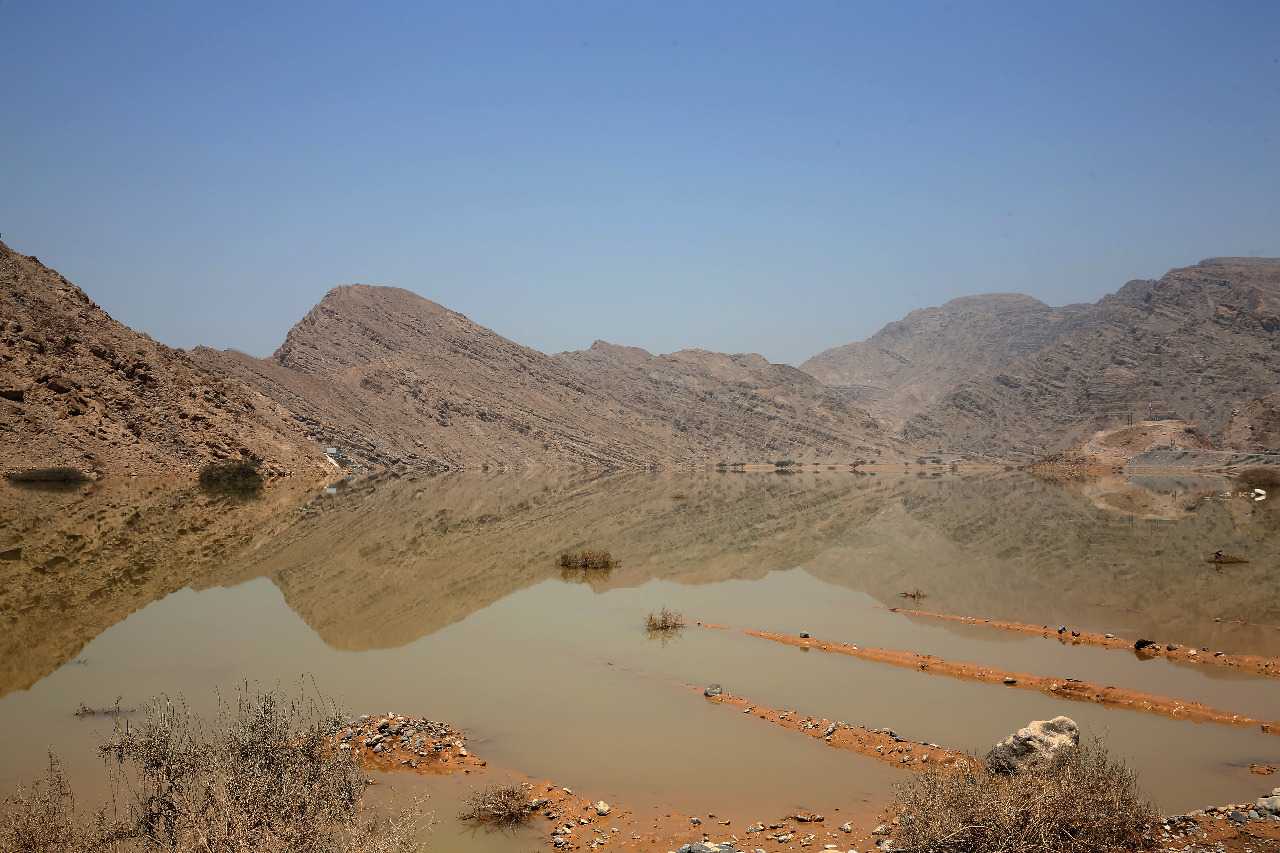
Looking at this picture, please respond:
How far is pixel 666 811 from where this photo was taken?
6.71 metres

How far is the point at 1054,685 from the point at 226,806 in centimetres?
1000

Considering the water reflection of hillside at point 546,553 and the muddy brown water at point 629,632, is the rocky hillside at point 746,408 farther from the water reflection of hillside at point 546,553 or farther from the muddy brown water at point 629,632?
the muddy brown water at point 629,632

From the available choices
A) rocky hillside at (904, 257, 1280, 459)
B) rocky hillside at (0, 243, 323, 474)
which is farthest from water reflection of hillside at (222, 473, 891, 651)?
rocky hillside at (904, 257, 1280, 459)

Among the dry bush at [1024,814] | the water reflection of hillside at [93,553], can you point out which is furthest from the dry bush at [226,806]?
the water reflection of hillside at [93,553]

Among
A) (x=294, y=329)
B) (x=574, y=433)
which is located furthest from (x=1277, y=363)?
(x=294, y=329)

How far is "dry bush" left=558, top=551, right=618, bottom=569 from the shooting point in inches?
773

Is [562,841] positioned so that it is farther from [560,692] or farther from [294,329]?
[294,329]

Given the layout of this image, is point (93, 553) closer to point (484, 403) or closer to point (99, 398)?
point (99, 398)

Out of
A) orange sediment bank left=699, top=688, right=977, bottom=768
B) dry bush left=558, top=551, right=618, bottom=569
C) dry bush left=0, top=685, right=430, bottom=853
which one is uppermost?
dry bush left=0, top=685, right=430, bottom=853

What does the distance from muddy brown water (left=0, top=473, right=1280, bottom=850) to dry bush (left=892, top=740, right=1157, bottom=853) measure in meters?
1.36

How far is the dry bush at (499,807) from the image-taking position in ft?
21.2

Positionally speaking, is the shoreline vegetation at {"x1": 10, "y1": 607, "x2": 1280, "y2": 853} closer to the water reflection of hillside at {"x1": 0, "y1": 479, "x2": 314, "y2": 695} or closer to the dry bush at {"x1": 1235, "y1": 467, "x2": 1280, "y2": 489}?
the water reflection of hillside at {"x1": 0, "y1": 479, "x2": 314, "y2": 695}

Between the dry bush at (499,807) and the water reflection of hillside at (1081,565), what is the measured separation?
35.8 feet

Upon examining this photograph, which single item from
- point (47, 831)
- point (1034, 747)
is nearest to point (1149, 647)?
point (1034, 747)
